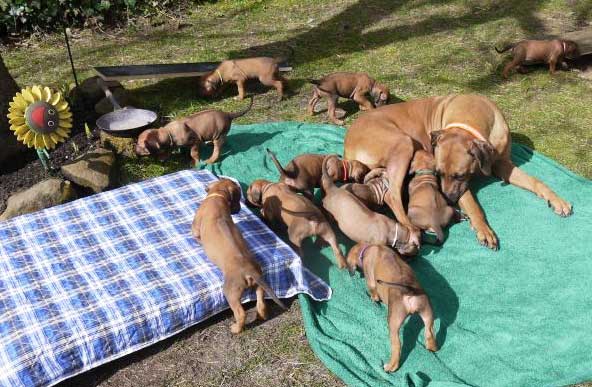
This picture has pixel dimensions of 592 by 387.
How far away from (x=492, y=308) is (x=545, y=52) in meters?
5.72

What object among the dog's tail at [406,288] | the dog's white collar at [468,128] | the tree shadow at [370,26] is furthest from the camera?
the tree shadow at [370,26]

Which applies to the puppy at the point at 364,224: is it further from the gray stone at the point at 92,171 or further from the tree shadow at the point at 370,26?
the tree shadow at the point at 370,26

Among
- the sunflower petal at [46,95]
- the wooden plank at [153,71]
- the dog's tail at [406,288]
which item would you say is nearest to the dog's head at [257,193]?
the dog's tail at [406,288]

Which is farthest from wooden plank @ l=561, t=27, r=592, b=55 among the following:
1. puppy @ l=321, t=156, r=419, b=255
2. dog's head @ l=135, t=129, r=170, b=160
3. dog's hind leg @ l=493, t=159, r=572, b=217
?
dog's head @ l=135, t=129, r=170, b=160

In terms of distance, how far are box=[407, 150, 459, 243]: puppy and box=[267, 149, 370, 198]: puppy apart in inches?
23.2

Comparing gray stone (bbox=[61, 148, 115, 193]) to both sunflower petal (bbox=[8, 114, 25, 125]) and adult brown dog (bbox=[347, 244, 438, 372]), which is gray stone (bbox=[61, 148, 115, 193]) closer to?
sunflower petal (bbox=[8, 114, 25, 125])

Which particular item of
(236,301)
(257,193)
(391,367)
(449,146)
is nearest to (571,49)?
(449,146)

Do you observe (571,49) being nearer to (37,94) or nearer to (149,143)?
(149,143)

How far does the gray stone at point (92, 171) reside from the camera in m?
6.41

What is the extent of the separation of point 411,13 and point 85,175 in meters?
8.67

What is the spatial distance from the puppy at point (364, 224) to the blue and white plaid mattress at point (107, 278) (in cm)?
57

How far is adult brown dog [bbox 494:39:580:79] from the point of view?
8953 mm

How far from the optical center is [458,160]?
563 centimetres

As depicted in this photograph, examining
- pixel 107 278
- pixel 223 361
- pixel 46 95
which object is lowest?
pixel 223 361
